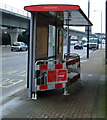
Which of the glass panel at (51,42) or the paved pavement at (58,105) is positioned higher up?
the glass panel at (51,42)

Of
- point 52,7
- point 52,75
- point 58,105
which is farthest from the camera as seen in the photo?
point 52,75

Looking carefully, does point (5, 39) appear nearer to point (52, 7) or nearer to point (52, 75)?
point (52, 75)

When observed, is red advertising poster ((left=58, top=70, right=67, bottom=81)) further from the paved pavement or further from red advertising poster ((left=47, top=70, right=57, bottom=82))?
the paved pavement

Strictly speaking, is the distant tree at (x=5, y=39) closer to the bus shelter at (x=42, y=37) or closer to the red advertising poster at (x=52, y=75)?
the bus shelter at (x=42, y=37)

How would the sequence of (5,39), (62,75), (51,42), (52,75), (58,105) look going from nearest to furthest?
(58,105) → (52,75) → (62,75) → (51,42) → (5,39)

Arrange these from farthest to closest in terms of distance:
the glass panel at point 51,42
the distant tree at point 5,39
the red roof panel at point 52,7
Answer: the distant tree at point 5,39
the glass panel at point 51,42
the red roof panel at point 52,7

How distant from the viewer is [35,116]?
4.87 m

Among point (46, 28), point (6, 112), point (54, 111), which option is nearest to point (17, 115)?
point (6, 112)

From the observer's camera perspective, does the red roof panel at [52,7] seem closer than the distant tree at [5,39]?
Yes

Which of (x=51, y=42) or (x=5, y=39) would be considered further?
(x=5, y=39)

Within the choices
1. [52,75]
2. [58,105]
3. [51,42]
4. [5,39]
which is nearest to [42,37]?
[51,42]

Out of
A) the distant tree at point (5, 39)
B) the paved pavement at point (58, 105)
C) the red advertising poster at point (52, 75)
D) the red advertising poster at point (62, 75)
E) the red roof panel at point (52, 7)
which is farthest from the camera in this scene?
the distant tree at point (5, 39)

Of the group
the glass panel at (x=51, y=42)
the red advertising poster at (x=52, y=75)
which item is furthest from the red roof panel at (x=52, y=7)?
the glass panel at (x=51, y=42)

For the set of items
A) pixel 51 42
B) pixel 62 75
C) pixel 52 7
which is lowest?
pixel 62 75
